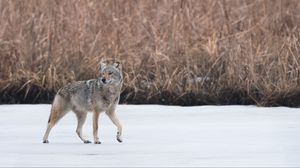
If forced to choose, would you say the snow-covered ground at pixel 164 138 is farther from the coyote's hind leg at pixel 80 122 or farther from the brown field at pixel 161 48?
the brown field at pixel 161 48

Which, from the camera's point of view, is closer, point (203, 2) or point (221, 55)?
point (221, 55)

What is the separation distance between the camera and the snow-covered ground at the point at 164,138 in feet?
21.4

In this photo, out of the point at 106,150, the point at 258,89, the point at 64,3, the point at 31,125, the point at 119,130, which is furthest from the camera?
the point at 64,3

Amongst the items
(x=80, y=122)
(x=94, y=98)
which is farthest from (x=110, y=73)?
(x=80, y=122)

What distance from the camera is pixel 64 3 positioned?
12.4 metres

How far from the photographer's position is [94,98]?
7.96 metres

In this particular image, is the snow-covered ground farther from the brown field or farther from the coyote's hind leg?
the brown field

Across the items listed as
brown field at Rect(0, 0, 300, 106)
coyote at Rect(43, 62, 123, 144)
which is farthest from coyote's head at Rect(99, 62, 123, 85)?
brown field at Rect(0, 0, 300, 106)

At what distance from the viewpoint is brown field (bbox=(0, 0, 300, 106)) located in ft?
35.8

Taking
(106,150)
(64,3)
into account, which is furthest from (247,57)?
(106,150)

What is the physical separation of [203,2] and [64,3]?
1790mm

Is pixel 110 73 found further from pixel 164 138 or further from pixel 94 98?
pixel 164 138

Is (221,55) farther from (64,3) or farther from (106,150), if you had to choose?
(106,150)

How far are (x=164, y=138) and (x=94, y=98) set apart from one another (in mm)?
662
